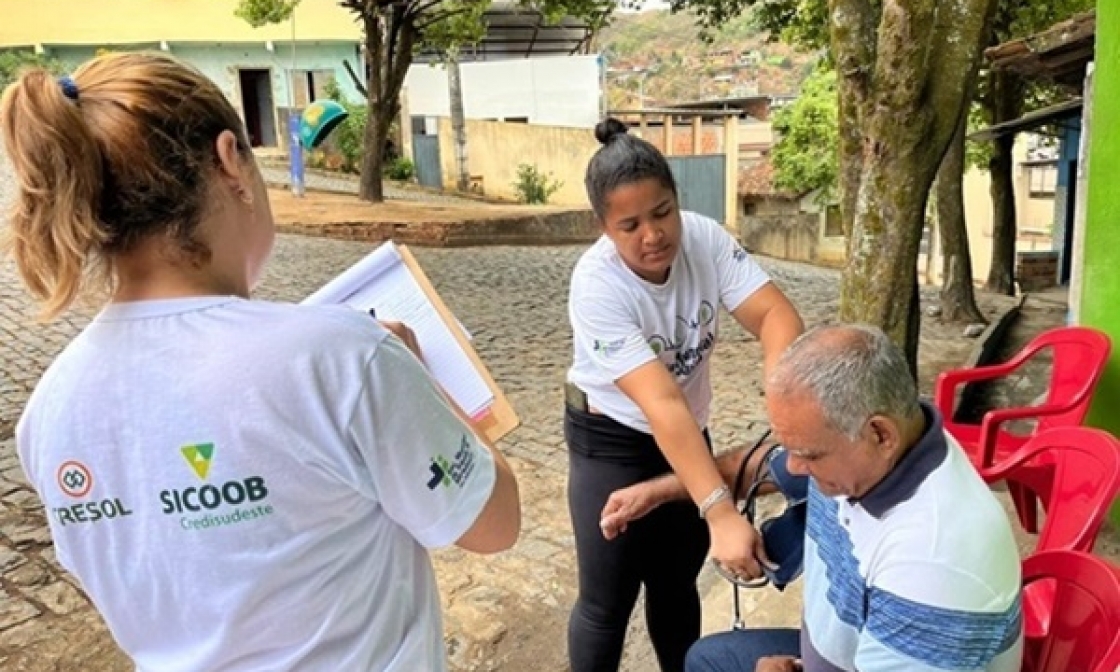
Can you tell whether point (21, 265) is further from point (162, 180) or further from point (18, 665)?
point (18, 665)

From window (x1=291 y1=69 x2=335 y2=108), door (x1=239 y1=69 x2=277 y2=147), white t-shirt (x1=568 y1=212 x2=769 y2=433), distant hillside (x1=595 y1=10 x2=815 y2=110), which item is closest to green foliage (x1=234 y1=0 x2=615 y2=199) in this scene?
window (x1=291 y1=69 x2=335 y2=108)

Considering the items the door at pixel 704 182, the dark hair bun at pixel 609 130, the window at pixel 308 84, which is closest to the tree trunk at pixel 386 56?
the door at pixel 704 182

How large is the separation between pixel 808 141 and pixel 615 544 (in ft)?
66.7

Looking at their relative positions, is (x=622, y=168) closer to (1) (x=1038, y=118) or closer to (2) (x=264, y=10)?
(1) (x=1038, y=118)

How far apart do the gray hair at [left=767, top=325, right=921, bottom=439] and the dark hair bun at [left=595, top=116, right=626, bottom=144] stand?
0.93 meters

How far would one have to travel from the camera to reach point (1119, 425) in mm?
3594

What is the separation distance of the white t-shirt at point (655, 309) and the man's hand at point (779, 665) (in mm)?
611

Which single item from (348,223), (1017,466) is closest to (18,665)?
(1017,466)

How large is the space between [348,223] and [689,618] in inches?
442

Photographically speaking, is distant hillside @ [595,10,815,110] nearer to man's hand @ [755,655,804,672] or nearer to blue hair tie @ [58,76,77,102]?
man's hand @ [755,655,804,672]

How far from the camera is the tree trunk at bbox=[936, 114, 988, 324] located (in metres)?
9.10

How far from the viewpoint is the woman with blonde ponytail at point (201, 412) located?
1.08m

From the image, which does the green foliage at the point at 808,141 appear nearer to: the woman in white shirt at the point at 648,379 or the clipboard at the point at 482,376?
the woman in white shirt at the point at 648,379

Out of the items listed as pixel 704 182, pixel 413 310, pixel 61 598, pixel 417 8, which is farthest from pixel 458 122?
pixel 413 310
